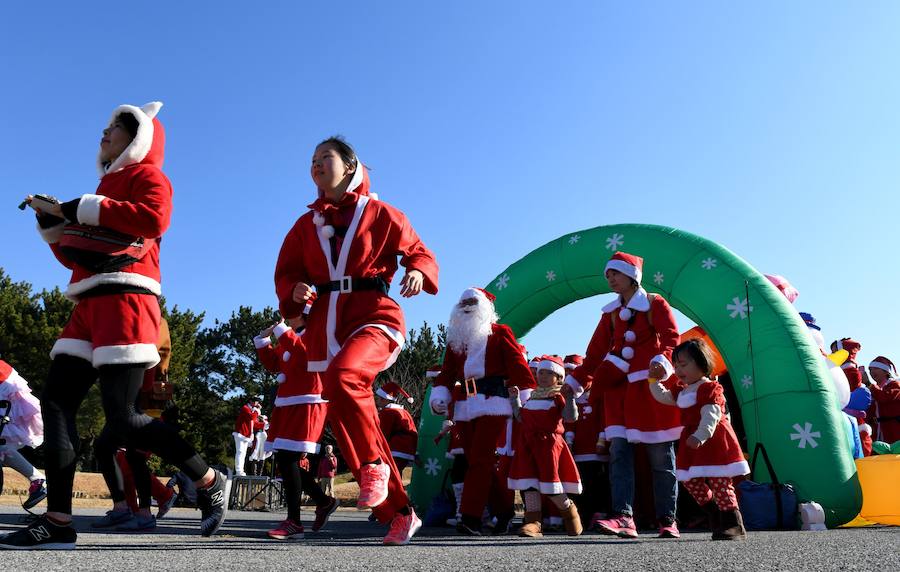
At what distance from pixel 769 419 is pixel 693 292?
4.99ft

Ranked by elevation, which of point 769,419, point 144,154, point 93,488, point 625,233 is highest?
point 625,233

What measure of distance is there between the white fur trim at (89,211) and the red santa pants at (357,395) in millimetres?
1200

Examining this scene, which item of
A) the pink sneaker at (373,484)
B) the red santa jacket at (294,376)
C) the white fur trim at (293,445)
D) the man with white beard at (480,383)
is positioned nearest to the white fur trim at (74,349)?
the pink sneaker at (373,484)

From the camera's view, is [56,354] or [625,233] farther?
[625,233]

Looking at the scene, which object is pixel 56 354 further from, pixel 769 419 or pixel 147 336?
pixel 769 419

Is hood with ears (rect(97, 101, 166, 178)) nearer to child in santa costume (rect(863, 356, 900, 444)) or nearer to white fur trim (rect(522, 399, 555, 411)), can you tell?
white fur trim (rect(522, 399, 555, 411))

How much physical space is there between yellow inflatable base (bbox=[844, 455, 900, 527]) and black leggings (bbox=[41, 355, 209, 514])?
5.65 metres

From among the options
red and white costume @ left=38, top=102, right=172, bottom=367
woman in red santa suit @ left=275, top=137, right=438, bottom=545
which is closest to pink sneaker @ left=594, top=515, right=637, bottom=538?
woman in red santa suit @ left=275, top=137, right=438, bottom=545

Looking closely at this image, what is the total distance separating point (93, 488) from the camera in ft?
53.1

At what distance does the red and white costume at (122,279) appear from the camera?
3.44 metres

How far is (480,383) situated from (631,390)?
4.71 feet

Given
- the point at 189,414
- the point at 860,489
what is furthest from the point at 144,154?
the point at 189,414

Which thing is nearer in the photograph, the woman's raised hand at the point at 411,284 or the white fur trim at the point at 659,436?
the woman's raised hand at the point at 411,284

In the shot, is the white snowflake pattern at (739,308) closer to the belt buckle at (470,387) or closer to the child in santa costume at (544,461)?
the child in santa costume at (544,461)
